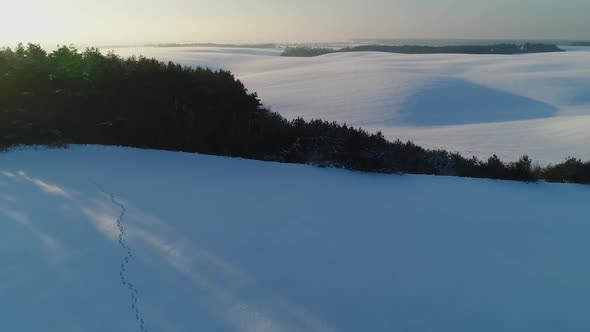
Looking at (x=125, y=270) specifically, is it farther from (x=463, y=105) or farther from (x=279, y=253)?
(x=463, y=105)

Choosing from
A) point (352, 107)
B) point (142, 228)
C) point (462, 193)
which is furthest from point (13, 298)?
point (352, 107)

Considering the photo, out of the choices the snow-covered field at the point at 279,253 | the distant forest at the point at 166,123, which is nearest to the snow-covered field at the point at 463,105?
the distant forest at the point at 166,123

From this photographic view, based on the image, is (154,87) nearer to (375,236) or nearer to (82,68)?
(82,68)

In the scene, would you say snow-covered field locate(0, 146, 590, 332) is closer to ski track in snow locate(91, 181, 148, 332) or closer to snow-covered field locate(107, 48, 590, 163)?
ski track in snow locate(91, 181, 148, 332)

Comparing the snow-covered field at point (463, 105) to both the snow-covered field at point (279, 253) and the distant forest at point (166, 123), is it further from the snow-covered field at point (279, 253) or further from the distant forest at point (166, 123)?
the snow-covered field at point (279, 253)

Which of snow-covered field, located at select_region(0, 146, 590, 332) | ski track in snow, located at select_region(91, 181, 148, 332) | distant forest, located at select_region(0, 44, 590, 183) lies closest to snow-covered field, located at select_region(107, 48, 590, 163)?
distant forest, located at select_region(0, 44, 590, 183)

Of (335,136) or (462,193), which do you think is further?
(335,136)
